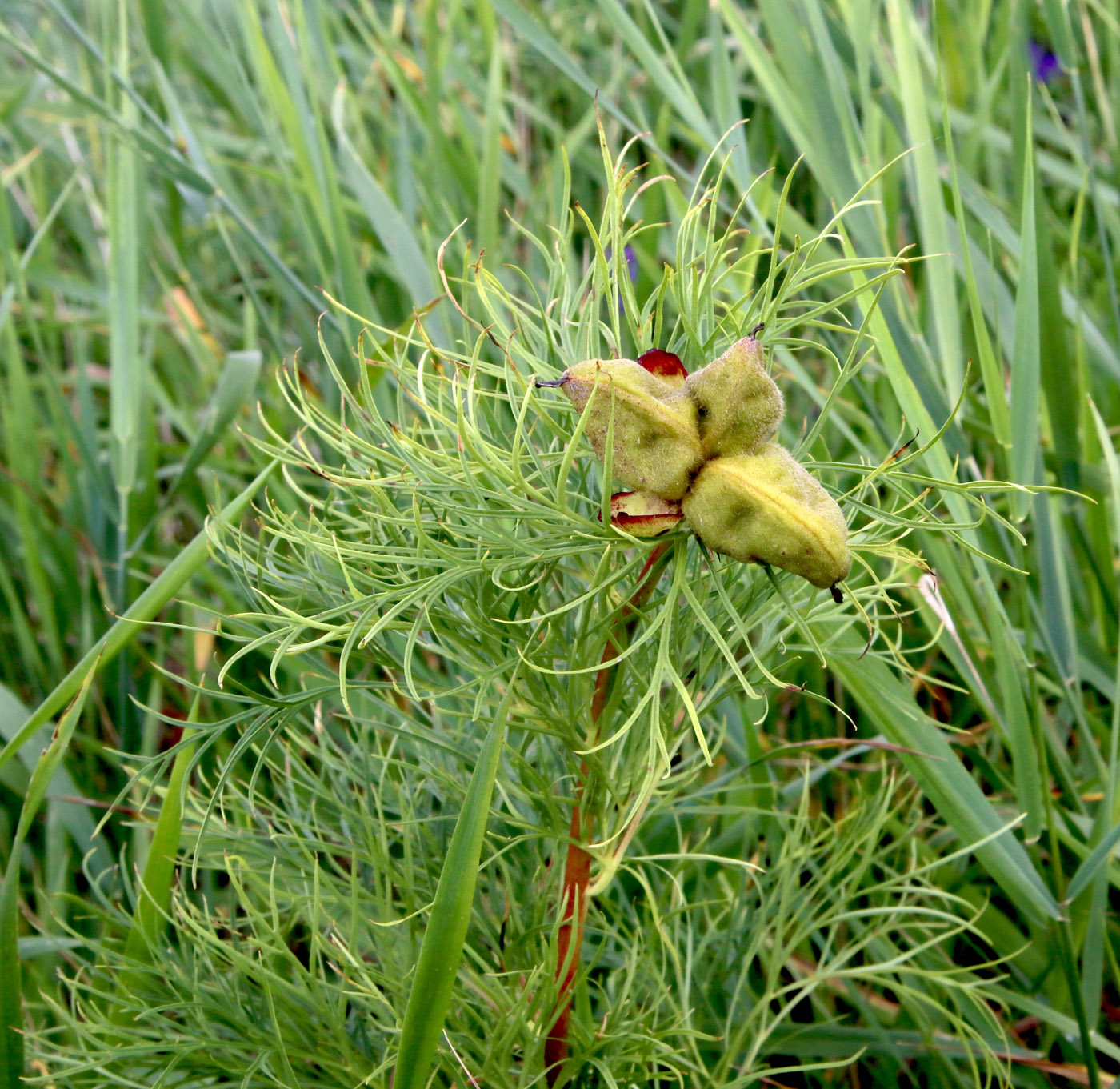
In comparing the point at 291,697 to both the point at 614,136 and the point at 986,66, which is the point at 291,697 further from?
the point at 986,66

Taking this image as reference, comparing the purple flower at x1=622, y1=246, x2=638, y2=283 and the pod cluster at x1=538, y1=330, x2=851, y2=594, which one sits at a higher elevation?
the pod cluster at x1=538, y1=330, x2=851, y2=594

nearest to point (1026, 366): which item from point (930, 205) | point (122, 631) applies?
point (930, 205)

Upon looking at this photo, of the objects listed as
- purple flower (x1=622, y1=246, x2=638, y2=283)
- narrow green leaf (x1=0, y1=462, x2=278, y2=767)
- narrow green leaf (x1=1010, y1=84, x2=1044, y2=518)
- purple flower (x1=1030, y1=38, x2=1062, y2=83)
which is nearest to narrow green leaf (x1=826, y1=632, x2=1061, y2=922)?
narrow green leaf (x1=1010, y1=84, x2=1044, y2=518)

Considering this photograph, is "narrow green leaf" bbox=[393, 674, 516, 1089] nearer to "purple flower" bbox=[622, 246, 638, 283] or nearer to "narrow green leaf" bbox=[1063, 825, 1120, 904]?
"narrow green leaf" bbox=[1063, 825, 1120, 904]

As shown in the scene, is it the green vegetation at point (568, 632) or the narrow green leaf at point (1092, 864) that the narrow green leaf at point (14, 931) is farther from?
the narrow green leaf at point (1092, 864)

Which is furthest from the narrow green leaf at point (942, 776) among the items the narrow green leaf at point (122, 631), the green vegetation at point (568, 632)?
the narrow green leaf at point (122, 631)

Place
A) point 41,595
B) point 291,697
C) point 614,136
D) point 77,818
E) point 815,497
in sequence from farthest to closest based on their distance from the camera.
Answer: point 614,136 → point 41,595 → point 77,818 → point 291,697 → point 815,497

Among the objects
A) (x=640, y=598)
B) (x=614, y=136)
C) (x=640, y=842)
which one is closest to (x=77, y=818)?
(x=640, y=842)
